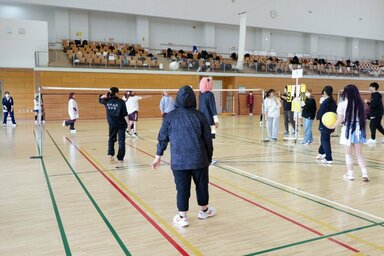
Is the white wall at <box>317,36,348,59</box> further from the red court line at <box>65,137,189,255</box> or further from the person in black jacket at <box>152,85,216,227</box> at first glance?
the person in black jacket at <box>152,85,216,227</box>

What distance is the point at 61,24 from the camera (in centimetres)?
2772

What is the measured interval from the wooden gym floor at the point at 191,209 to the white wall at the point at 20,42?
1603cm

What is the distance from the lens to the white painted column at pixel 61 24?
27.6 metres

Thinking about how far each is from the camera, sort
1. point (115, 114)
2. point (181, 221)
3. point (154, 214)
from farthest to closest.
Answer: point (115, 114) → point (154, 214) → point (181, 221)

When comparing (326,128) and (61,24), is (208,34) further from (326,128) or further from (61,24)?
(326,128)

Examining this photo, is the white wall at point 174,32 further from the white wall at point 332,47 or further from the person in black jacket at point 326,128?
the person in black jacket at point 326,128

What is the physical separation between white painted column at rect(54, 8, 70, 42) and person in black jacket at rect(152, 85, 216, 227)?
86.4 ft

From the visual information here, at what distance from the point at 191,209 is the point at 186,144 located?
1371 millimetres

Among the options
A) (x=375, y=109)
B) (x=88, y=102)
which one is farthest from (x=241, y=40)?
(x=375, y=109)

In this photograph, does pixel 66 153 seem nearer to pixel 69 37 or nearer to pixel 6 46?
pixel 6 46

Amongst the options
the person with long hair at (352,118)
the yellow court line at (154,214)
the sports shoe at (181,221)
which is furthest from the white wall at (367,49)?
the sports shoe at (181,221)

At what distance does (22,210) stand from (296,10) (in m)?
36.1

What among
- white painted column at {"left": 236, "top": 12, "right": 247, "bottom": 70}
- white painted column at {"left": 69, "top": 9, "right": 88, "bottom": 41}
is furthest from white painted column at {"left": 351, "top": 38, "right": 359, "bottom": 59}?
white painted column at {"left": 69, "top": 9, "right": 88, "bottom": 41}

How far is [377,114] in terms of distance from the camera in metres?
12.0
